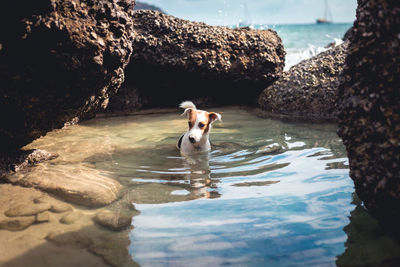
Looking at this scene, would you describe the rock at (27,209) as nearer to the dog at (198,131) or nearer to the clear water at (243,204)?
the clear water at (243,204)

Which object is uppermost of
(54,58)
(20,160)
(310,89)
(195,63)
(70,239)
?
(195,63)

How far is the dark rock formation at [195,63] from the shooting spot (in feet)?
27.6

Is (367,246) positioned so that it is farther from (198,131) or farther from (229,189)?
(198,131)

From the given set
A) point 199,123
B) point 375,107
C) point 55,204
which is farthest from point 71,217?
point 199,123

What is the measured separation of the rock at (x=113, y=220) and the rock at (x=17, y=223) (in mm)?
522

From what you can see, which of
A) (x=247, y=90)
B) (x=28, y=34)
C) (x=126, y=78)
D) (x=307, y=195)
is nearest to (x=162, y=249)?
(x=307, y=195)

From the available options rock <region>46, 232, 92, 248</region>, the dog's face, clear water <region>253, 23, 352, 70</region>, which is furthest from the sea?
rock <region>46, 232, 92, 248</region>

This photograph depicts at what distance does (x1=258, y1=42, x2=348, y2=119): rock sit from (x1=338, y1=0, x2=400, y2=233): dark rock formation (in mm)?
5136

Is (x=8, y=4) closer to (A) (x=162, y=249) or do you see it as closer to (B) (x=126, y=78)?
(A) (x=162, y=249)

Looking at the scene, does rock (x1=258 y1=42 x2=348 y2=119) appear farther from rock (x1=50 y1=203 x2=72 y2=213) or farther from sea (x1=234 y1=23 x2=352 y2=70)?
rock (x1=50 y1=203 x2=72 y2=213)

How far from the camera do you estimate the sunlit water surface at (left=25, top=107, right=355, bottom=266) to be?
2.55 m

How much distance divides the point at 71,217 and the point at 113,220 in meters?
0.38

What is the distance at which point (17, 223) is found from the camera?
2936mm

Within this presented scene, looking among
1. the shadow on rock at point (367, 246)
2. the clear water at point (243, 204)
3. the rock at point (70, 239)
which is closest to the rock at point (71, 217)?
the rock at point (70, 239)
